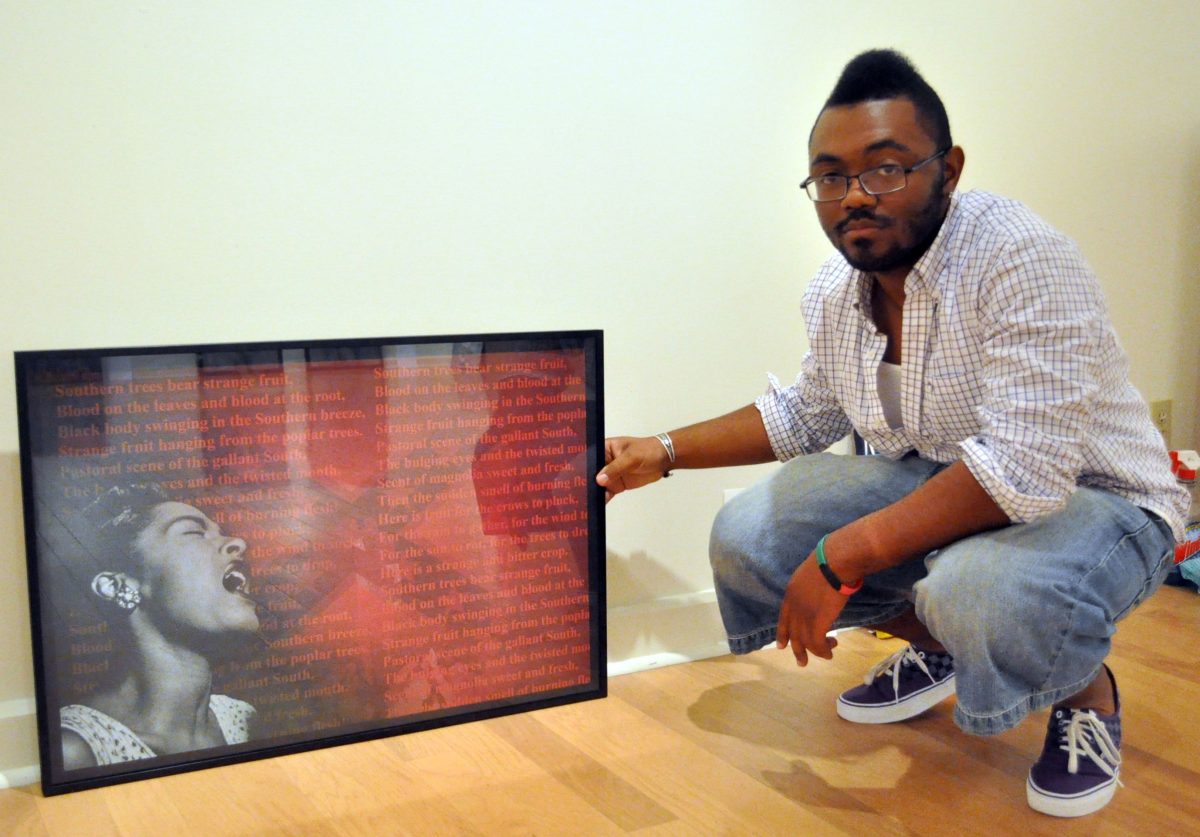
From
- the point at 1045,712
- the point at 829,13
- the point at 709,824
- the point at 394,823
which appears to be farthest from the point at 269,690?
the point at 829,13

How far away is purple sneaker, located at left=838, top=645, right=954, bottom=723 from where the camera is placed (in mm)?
1431

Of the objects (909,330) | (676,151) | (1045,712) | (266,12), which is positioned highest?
(266,12)

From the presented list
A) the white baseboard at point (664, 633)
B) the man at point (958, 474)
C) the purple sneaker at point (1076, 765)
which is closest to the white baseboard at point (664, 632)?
the white baseboard at point (664, 633)

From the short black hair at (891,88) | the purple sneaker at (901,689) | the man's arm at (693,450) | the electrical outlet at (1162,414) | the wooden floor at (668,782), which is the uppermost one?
the short black hair at (891,88)

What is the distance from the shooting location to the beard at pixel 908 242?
126 cm

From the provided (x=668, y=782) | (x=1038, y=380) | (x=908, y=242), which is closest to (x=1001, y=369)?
(x=1038, y=380)

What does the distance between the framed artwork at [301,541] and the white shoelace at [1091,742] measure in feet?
1.96

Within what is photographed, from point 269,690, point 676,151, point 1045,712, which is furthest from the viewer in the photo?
point 676,151

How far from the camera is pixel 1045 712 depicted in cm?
148

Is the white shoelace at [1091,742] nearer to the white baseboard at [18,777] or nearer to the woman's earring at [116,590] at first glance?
the woman's earring at [116,590]

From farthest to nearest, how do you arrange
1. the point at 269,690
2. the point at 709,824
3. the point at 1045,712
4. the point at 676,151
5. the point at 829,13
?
the point at 829,13 < the point at 676,151 < the point at 1045,712 < the point at 269,690 < the point at 709,824

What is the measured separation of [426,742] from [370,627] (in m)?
0.17

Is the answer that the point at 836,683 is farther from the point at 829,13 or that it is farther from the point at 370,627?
the point at 829,13

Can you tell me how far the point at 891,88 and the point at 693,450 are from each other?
548 mm
